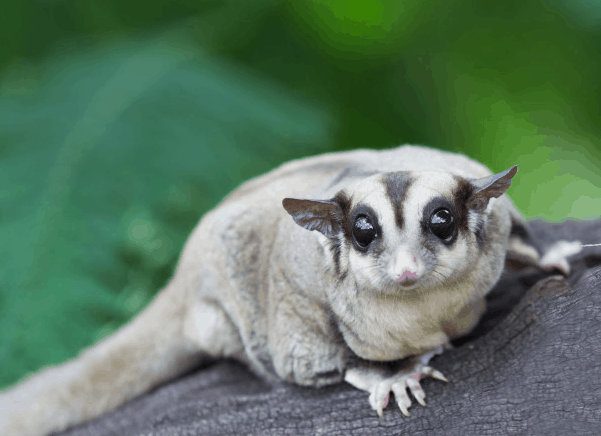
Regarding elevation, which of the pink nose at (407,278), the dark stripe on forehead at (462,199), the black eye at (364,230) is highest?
the dark stripe on forehead at (462,199)

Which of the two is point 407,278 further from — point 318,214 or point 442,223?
point 318,214

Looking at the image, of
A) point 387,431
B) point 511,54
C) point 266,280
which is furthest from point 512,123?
point 387,431

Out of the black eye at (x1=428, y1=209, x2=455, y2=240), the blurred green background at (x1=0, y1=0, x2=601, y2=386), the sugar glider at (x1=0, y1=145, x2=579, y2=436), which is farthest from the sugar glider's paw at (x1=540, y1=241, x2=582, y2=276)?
the blurred green background at (x1=0, y1=0, x2=601, y2=386)

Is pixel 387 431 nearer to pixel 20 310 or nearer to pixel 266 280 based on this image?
pixel 266 280

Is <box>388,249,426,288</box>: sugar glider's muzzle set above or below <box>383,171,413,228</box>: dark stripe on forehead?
below

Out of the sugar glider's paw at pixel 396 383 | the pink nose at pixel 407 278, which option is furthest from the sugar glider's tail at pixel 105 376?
the pink nose at pixel 407 278

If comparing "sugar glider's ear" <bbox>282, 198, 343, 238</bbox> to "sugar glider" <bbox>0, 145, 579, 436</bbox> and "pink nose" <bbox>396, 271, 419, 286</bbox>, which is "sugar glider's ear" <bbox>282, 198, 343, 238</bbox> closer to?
"sugar glider" <bbox>0, 145, 579, 436</bbox>

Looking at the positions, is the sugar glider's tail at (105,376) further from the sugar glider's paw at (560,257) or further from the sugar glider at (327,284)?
the sugar glider's paw at (560,257)
